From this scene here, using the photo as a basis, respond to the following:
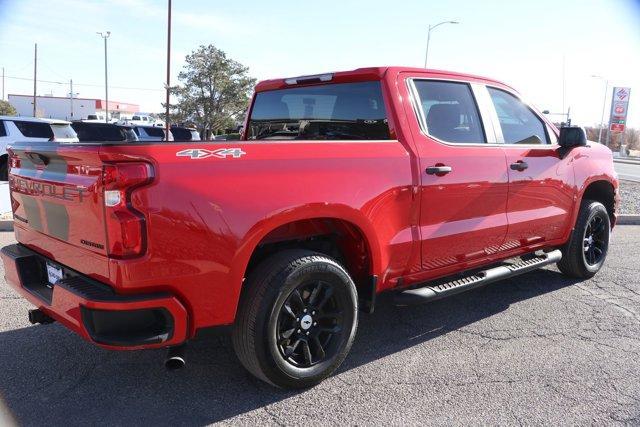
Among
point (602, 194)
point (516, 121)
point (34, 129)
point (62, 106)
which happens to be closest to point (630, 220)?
point (602, 194)

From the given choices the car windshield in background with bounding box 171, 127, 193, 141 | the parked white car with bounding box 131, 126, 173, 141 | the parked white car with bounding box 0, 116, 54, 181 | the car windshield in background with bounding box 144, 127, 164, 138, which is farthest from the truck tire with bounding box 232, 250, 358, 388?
the car windshield in background with bounding box 171, 127, 193, 141

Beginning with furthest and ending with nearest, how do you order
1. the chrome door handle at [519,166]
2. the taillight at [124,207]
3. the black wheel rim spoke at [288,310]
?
the chrome door handle at [519,166]
the black wheel rim spoke at [288,310]
the taillight at [124,207]

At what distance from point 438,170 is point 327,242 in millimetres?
899

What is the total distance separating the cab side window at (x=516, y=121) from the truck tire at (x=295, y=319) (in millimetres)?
2136

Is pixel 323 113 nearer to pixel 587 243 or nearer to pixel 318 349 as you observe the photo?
pixel 318 349

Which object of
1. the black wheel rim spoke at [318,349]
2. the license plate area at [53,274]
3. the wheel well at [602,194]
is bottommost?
the black wheel rim spoke at [318,349]

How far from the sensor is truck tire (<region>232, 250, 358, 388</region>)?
288 centimetres

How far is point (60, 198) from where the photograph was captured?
2.79 metres

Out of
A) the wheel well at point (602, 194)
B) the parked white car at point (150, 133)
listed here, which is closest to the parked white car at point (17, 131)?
the parked white car at point (150, 133)

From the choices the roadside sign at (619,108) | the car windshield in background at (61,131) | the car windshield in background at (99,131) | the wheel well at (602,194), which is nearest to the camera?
the wheel well at (602,194)

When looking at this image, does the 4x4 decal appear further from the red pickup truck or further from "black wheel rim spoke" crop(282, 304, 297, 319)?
"black wheel rim spoke" crop(282, 304, 297, 319)

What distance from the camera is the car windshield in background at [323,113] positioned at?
3.74m

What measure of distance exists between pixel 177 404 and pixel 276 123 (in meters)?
2.42

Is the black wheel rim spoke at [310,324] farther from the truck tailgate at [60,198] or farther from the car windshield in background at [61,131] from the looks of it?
the car windshield in background at [61,131]
